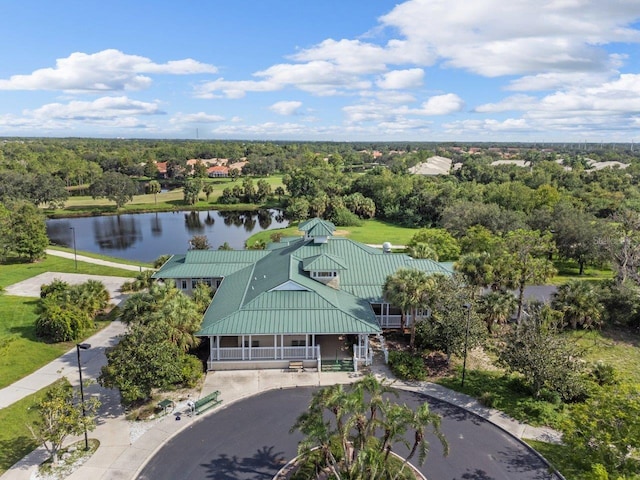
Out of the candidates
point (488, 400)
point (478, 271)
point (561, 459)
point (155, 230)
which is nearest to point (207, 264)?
point (478, 271)

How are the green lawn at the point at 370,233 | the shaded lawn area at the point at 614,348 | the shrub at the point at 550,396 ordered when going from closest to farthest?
1. the shrub at the point at 550,396
2. the shaded lawn area at the point at 614,348
3. the green lawn at the point at 370,233

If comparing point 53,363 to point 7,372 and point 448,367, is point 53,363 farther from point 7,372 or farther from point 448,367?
point 448,367

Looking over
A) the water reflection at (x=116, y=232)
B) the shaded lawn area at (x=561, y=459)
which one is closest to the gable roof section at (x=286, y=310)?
the shaded lawn area at (x=561, y=459)

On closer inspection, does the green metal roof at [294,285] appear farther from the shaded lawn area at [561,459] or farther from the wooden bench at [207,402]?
the shaded lawn area at [561,459]

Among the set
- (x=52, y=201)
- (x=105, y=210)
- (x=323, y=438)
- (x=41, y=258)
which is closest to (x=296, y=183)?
(x=105, y=210)

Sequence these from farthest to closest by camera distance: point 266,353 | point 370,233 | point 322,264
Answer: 1. point 370,233
2. point 322,264
3. point 266,353

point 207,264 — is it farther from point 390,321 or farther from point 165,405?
point 165,405
